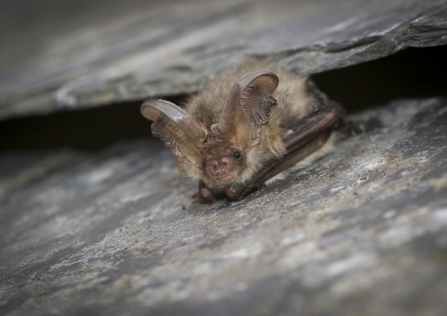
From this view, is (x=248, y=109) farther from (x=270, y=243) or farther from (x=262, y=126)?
(x=270, y=243)

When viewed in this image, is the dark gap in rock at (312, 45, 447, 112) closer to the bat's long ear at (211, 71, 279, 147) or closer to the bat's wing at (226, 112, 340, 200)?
the bat's wing at (226, 112, 340, 200)

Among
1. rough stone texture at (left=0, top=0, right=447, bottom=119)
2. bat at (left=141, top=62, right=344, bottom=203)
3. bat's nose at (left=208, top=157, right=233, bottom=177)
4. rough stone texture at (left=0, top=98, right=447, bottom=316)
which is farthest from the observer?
rough stone texture at (left=0, top=0, right=447, bottom=119)

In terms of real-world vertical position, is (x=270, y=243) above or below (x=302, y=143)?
below

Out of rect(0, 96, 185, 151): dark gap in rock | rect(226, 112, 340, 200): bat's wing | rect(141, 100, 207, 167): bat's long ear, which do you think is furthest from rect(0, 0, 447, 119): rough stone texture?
rect(141, 100, 207, 167): bat's long ear

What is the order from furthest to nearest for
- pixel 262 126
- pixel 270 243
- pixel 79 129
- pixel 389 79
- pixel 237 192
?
1. pixel 79 129
2. pixel 389 79
3. pixel 262 126
4. pixel 237 192
5. pixel 270 243

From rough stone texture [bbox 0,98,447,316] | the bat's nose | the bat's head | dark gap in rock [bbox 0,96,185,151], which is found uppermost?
dark gap in rock [bbox 0,96,185,151]

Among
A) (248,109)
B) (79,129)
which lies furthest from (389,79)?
(79,129)
